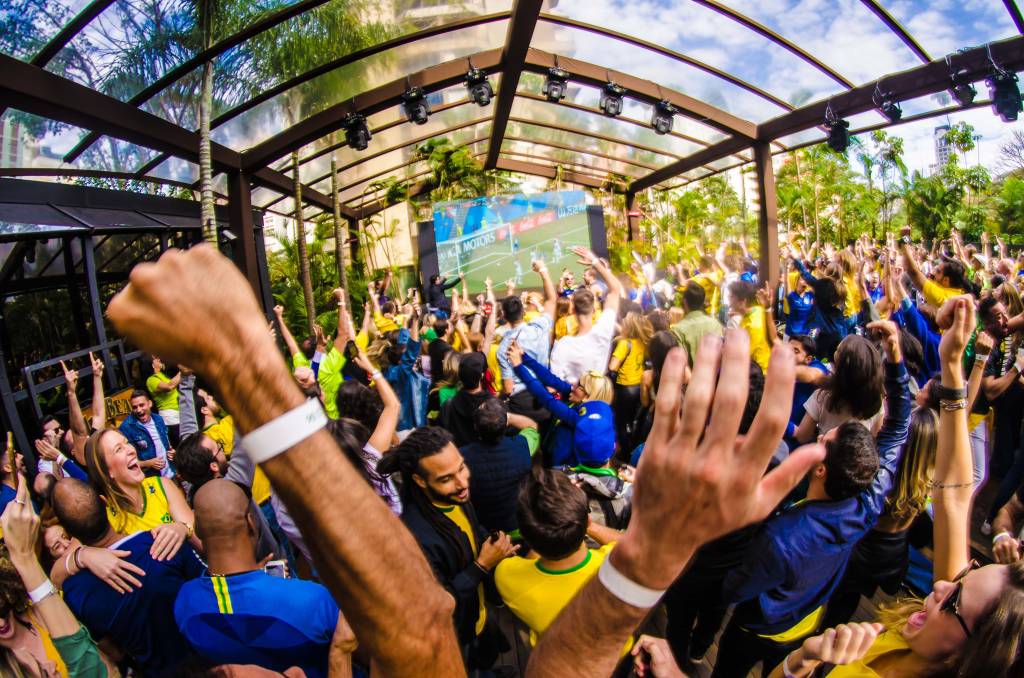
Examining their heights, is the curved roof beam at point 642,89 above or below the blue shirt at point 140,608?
above

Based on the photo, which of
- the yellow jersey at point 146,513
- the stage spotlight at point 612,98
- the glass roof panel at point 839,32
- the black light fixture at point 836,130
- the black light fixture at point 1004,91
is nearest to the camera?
the yellow jersey at point 146,513

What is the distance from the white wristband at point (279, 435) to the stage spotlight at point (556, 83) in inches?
336

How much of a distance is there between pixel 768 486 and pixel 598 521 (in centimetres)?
200

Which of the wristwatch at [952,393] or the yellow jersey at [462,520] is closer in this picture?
the wristwatch at [952,393]

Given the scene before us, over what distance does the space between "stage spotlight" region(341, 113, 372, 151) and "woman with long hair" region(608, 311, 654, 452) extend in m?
5.53

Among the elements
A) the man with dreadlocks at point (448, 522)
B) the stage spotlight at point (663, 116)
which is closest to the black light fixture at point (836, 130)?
the stage spotlight at point (663, 116)

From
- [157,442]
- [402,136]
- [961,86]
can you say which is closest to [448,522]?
[157,442]

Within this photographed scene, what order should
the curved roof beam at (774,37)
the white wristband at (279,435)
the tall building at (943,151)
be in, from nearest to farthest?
the white wristband at (279,435) → the curved roof beam at (774,37) → the tall building at (943,151)

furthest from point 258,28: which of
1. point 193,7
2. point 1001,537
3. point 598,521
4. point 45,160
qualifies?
point 1001,537

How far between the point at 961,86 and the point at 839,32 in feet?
5.67

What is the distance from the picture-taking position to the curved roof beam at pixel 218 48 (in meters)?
5.77

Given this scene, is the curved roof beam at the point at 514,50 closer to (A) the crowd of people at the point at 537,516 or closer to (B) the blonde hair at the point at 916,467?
(A) the crowd of people at the point at 537,516

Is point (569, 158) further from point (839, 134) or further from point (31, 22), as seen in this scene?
point (31, 22)

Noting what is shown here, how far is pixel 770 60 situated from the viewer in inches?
297
